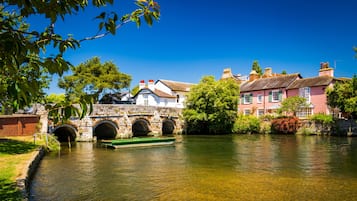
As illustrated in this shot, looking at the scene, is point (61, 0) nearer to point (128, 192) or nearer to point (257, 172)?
point (128, 192)

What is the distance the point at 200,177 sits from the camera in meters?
14.6

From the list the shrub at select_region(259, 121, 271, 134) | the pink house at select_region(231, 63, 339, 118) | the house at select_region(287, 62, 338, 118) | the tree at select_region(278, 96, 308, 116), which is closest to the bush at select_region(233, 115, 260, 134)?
the shrub at select_region(259, 121, 271, 134)

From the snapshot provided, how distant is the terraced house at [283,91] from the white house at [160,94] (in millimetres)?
11991

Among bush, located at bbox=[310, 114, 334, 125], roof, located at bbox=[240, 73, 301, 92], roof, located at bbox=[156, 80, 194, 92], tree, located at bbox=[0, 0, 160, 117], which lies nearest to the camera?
tree, located at bbox=[0, 0, 160, 117]

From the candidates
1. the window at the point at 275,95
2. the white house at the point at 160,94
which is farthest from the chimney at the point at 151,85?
the window at the point at 275,95

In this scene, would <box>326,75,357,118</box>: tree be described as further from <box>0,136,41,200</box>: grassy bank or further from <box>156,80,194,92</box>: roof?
<box>0,136,41,200</box>: grassy bank

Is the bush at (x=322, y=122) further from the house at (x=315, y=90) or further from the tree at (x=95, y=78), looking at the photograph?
the tree at (x=95, y=78)

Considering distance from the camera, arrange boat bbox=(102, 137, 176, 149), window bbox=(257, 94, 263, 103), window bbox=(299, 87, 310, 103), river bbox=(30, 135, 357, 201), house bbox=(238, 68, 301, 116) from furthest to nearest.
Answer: window bbox=(257, 94, 263, 103) → house bbox=(238, 68, 301, 116) → window bbox=(299, 87, 310, 103) → boat bbox=(102, 137, 176, 149) → river bbox=(30, 135, 357, 201)

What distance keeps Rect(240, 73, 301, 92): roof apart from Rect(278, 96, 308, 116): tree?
14.8 feet

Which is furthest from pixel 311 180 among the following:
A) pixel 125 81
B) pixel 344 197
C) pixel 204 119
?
pixel 125 81

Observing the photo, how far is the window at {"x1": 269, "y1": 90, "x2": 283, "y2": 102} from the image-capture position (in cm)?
4696

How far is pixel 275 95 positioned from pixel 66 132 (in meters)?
32.1

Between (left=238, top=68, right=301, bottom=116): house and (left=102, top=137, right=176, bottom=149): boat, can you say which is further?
(left=238, top=68, right=301, bottom=116): house

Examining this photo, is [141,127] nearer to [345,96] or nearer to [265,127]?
[265,127]
